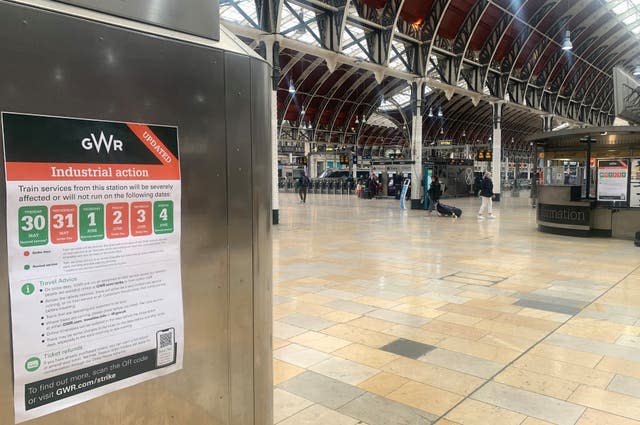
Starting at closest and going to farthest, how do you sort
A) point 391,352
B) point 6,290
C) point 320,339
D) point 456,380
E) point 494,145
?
point 6,290, point 456,380, point 391,352, point 320,339, point 494,145

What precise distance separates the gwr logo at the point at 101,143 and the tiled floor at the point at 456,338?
2233mm

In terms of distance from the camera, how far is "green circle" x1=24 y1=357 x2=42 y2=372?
1.44m

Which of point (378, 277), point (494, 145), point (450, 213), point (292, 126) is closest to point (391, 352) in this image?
point (378, 277)

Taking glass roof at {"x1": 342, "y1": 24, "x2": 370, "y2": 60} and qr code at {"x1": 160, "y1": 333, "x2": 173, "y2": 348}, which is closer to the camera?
qr code at {"x1": 160, "y1": 333, "x2": 173, "y2": 348}

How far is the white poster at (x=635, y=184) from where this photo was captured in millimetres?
12203

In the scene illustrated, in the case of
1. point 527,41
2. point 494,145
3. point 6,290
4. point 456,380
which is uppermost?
point 527,41

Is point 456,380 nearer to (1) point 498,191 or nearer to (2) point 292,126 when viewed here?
(1) point 498,191

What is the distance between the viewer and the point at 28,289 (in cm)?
142

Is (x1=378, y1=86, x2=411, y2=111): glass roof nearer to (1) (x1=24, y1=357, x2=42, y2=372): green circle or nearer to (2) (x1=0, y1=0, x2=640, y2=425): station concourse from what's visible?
(2) (x1=0, y1=0, x2=640, y2=425): station concourse

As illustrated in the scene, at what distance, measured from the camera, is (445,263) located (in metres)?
9.03

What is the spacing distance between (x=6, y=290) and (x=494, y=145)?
2801 cm

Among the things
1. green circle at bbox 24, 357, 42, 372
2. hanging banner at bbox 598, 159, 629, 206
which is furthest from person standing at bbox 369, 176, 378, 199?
green circle at bbox 24, 357, 42, 372

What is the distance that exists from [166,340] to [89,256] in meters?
0.41

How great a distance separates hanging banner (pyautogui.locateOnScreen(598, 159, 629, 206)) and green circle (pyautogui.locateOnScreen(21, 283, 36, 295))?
13738mm
